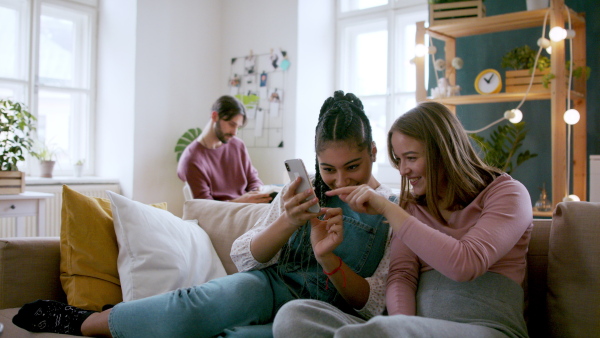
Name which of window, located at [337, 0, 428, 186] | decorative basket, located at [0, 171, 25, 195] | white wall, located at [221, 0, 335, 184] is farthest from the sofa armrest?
window, located at [337, 0, 428, 186]

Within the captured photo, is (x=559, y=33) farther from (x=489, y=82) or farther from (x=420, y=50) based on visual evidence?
(x=420, y=50)

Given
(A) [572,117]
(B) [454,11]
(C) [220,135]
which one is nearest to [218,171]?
(C) [220,135]

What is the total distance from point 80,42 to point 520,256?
425 cm

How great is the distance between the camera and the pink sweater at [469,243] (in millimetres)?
1169

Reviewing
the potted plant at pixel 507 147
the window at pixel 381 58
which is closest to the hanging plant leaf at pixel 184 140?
the window at pixel 381 58

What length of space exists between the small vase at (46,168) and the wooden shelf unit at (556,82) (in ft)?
9.18

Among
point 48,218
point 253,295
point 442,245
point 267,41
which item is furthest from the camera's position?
point 267,41

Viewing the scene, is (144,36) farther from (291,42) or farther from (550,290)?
(550,290)

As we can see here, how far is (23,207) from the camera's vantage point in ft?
10.4

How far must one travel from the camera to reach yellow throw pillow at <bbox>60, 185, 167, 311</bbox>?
5.40 feet

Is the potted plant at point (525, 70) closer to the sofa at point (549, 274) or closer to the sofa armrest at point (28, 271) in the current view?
the sofa at point (549, 274)

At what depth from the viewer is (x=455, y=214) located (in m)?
1.39

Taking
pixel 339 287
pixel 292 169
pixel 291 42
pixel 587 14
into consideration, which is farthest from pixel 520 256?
pixel 291 42

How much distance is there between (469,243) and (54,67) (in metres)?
4.14
